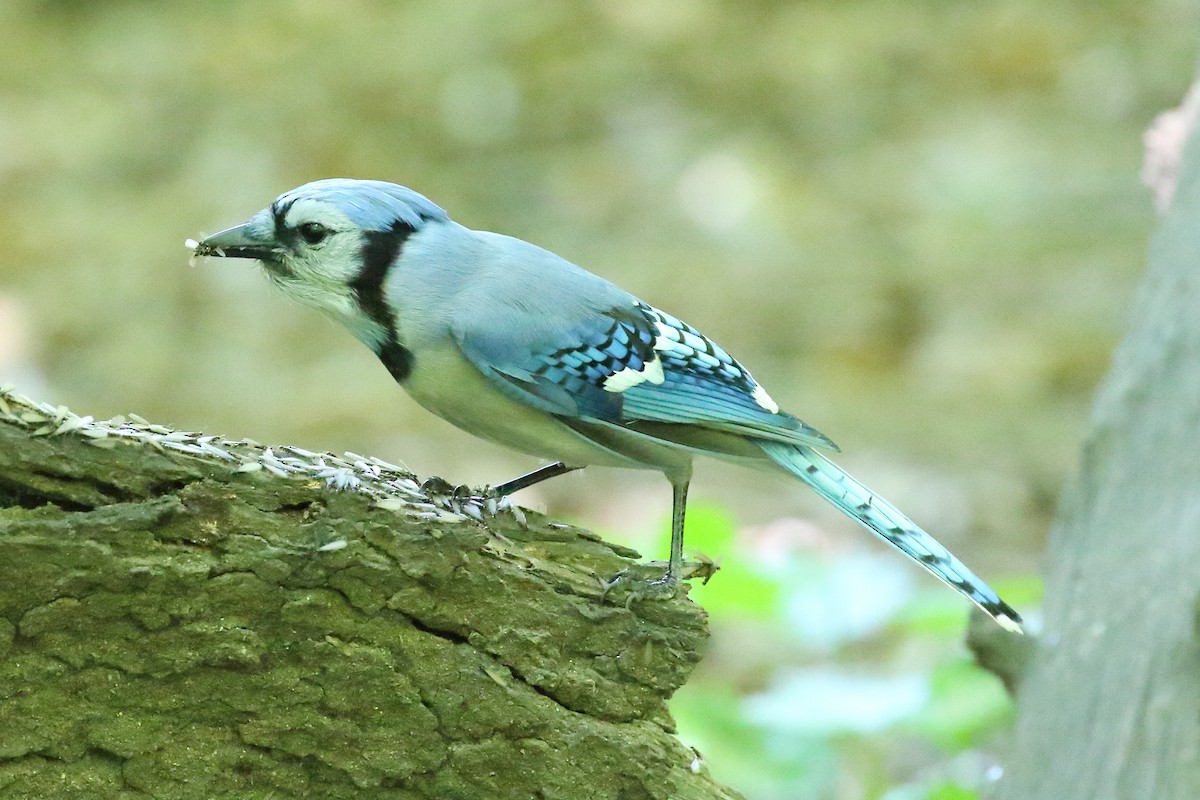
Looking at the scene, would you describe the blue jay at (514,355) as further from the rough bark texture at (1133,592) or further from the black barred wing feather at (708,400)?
the rough bark texture at (1133,592)

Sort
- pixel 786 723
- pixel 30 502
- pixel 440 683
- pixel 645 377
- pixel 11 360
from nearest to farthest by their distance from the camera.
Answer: pixel 30 502 → pixel 440 683 → pixel 645 377 → pixel 786 723 → pixel 11 360

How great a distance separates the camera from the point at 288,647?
1521 mm

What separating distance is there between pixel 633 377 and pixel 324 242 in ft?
1.56

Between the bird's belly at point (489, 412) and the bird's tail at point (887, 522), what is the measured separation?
0.23m

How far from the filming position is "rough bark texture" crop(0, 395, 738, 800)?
145 centimetres

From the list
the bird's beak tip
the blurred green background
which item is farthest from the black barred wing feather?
the blurred green background

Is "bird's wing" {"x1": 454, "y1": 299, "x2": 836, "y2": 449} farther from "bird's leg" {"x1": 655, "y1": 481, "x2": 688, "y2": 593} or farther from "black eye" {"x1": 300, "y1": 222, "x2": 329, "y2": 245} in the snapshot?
"black eye" {"x1": 300, "y1": 222, "x2": 329, "y2": 245}

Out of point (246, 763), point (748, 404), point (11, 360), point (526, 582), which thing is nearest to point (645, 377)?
point (748, 404)

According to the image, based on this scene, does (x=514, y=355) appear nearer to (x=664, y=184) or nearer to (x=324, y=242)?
(x=324, y=242)

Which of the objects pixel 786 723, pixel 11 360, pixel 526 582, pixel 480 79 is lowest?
pixel 526 582

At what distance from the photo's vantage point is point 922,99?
17.2ft

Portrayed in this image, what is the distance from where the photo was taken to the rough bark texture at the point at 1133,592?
1.64 m

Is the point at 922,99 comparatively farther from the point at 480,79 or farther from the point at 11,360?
the point at 11,360

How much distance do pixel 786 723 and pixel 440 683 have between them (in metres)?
0.93
